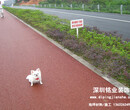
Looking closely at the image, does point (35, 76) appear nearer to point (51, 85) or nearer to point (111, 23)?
point (51, 85)

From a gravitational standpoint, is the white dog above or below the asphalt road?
below

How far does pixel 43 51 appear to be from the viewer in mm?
8000

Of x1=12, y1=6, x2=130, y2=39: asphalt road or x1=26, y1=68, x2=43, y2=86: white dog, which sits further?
x1=12, y1=6, x2=130, y2=39: asphalt road

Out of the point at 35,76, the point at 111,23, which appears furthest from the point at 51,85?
the point at 111,23

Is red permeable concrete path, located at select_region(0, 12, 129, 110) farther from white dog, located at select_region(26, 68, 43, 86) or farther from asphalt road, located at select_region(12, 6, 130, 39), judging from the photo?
asphalt road, located at select_region(12, 6, 130, 39)

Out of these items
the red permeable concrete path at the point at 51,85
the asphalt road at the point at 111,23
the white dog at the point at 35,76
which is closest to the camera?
the red permeable concrete path at the point at 51,85

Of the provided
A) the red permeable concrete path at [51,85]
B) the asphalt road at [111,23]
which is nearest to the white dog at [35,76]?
the red permeable concrete path at [51,85]

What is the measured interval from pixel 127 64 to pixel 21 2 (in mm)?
96159

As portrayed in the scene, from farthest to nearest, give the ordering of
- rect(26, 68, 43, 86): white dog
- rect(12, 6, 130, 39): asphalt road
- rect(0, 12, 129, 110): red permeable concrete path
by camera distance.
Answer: rect(12, 6, 130, 39): asphalt road, rect(26, 68, 43, 86): white dog, rect(0, 12, 129, 110): red permeable concrete path

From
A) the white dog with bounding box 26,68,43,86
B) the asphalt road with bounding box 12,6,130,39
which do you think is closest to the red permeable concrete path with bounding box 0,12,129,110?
the white dog with bounding box 26,68,43,86

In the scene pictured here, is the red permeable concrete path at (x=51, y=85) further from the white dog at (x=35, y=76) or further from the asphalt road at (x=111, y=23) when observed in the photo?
the asphalt road at (x=111, y=23)

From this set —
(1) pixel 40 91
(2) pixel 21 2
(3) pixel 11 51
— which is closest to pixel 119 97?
(1) pixel 40 91

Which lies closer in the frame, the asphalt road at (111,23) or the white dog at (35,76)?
the white dog at (35,76)

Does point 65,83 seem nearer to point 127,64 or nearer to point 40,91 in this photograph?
point 40,91
